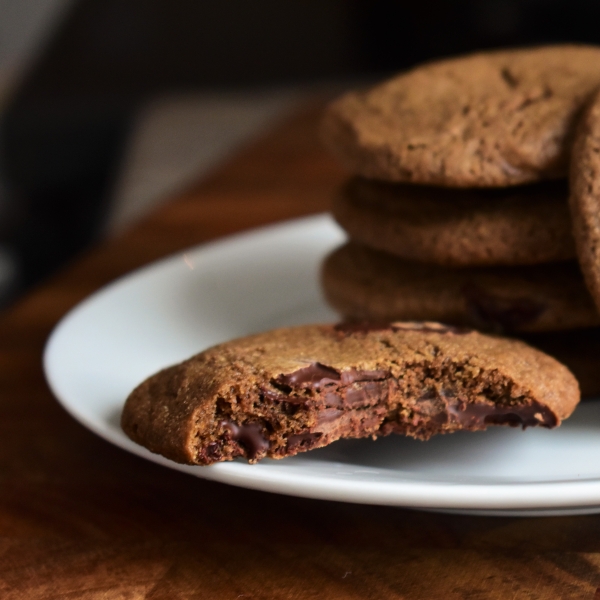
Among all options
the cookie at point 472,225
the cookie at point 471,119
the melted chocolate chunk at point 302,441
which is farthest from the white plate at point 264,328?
the cookie at point 471,119

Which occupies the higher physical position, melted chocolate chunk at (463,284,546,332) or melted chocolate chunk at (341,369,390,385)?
melted chocolate chunk at (341,369,390,385)

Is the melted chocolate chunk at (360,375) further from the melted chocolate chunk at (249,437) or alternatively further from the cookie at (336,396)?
the melted chocolate chunk at (249,437)

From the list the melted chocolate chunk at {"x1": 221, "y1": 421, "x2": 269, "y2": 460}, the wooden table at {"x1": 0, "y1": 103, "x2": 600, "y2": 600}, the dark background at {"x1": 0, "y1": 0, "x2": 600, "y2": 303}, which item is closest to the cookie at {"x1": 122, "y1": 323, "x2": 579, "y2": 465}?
the melted chocolate chunk at {"x1": 221, "y1": 421, "x2": 269, "y2": 460}

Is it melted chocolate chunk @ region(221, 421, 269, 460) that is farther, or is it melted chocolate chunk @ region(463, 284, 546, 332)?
melted chocolate chunk @ region(463, 284, 546, 332)

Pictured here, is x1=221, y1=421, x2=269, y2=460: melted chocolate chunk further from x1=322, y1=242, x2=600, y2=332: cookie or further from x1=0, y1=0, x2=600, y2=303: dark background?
x1=0, y1=0, x2=600, y2=303: dark background

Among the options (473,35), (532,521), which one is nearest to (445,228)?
(532,521)

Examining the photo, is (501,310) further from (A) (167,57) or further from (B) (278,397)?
(A) (167,57)
